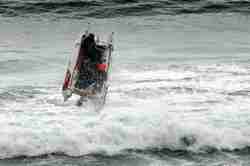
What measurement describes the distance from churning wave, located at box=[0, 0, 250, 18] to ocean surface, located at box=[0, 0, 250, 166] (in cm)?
6

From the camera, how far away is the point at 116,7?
36938mm

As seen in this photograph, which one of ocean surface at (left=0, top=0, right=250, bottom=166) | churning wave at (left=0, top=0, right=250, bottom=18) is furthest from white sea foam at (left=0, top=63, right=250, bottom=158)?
churning wave at (left=0, top=0, right=250, bottom=18)

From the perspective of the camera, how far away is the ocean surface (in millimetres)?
21984

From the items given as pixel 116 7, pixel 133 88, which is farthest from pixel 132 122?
pixel 116 7

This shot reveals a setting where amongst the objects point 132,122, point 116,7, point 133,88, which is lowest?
point 132,122

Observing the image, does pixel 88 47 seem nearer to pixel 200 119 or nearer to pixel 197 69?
pixel 200 119

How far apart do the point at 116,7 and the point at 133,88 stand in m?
11.2

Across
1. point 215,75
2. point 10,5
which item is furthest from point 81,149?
point 10,5

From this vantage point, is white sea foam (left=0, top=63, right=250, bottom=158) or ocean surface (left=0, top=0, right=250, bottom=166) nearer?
ocean surface (left=0, top=0, right=250, bottom=166)

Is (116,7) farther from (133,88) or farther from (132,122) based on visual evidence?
(132,122)

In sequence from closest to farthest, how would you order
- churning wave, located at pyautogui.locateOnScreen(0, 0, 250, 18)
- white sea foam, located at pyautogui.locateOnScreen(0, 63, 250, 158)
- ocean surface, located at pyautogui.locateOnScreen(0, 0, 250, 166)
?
1. ocean surface, located at pyautogui.locateOnScreen(0, 0, 250, 166)
2. white sea foam, located at pyautogui.locateOnScreen(0, 63, 250, 158)
3. churning wave, located at pyautogui.locateOnScreen(0, 0, 250, 18)

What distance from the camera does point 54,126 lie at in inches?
901

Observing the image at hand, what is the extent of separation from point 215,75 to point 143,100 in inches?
139

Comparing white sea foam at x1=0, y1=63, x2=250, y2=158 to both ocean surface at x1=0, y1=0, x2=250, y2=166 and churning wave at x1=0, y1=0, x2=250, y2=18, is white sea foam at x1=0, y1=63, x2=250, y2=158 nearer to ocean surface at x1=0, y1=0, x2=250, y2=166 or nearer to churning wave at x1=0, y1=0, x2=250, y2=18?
ocean surface at x1=0, y1=0, x2=250, y2=166
